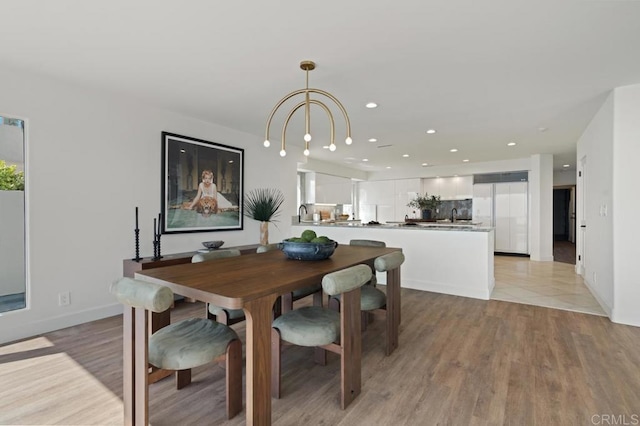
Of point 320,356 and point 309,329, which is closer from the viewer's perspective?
point 309,329

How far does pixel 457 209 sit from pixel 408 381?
7443 mm

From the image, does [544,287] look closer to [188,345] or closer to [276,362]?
[276,362]

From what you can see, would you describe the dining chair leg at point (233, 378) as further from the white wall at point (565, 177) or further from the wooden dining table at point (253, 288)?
the white wall at point (565, 177)

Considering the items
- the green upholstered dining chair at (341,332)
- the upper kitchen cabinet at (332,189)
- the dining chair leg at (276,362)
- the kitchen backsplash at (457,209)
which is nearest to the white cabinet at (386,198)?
the kitchen backsplash at (457,209)

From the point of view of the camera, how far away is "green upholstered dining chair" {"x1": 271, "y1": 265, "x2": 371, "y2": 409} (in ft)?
5.89

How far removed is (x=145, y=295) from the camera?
1.41m

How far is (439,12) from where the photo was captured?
1942 millimetres

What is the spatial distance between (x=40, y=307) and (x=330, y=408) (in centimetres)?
293

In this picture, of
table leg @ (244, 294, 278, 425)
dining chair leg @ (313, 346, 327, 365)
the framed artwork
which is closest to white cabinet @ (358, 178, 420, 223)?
the framed artwork

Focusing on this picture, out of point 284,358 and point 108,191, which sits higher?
point 108,191

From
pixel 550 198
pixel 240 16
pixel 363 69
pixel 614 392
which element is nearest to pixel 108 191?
pixel 240 16

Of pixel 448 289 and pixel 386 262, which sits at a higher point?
pixel 386 262

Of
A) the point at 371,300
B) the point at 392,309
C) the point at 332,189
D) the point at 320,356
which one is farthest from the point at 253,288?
the point at 332,189

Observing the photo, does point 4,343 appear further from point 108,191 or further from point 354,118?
point 354,118
